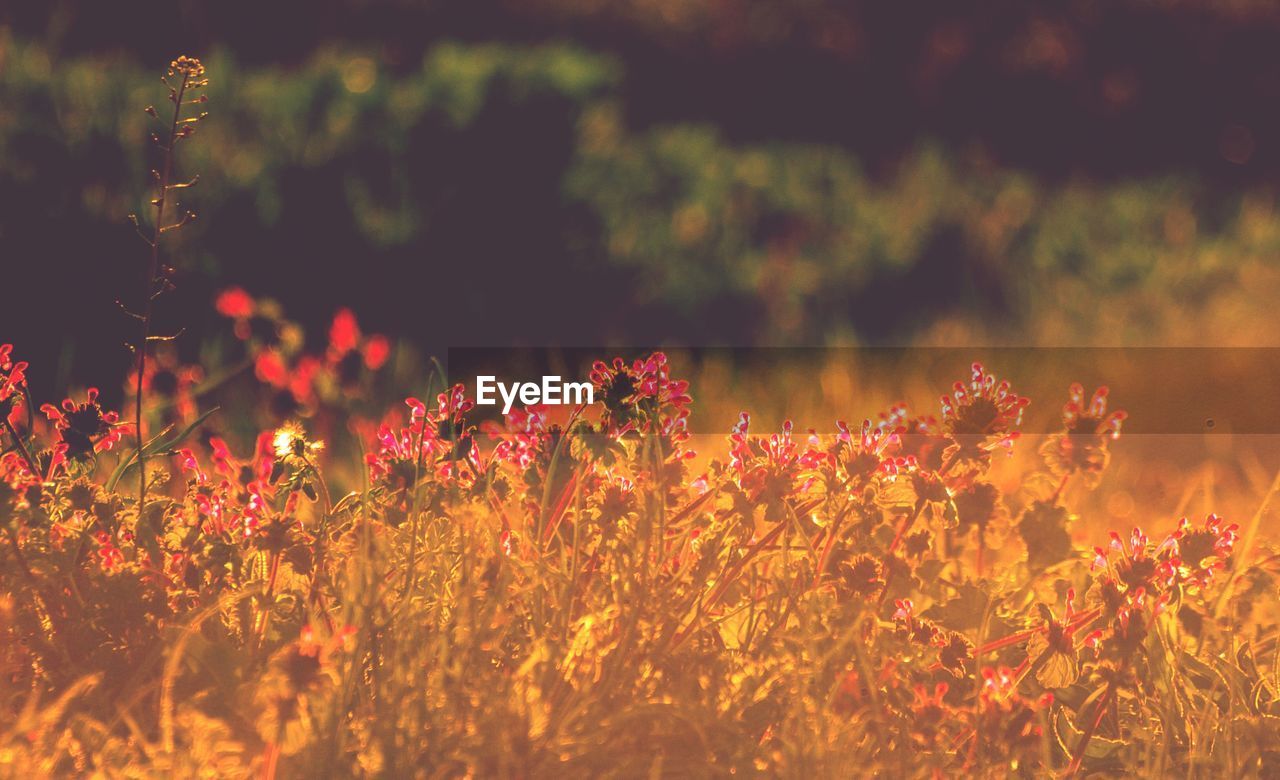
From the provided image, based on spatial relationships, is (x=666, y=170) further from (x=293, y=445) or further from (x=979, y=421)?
(x=293, y=445)

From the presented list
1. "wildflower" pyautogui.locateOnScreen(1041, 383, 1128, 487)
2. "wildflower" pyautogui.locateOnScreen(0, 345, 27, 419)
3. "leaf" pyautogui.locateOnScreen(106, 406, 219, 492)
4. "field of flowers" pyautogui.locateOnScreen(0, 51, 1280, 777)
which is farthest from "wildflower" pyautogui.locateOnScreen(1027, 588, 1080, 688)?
"wildflower" pyautogui.locateOnScreen(0, 345, 27, 419)

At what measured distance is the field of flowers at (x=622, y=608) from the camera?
1.96 meters

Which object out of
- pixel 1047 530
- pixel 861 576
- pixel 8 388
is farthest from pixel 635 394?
pixel 8 388

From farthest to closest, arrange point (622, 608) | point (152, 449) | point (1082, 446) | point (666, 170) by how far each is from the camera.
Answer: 1. point (666, 170)
2. point (152, 449)
3. point (1082, 446)
4. point (622, 608)

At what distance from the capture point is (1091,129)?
8805mm

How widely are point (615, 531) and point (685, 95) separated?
6298 millimetres

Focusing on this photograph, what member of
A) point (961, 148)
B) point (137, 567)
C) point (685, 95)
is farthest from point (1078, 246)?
point (137, 567)

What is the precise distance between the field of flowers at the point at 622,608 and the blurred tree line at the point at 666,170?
2589 millimetres

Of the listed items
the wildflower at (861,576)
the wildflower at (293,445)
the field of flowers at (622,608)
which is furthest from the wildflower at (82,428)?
the wildflower at (861,576)

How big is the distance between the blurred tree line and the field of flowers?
102 inches

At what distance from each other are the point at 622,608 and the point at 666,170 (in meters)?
4.28

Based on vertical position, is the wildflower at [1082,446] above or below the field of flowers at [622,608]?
above

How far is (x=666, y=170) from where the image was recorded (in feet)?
20.5

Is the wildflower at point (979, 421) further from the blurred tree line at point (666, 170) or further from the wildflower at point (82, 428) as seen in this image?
the blurred tree line at point (666, 170)
